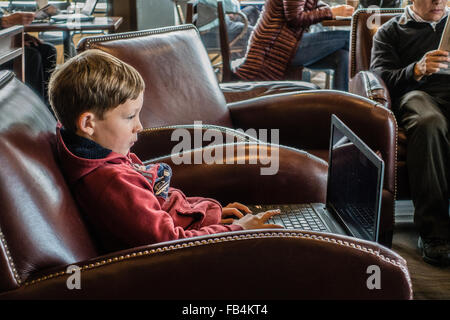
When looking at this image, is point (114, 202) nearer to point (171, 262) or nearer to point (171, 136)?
point (171, 262)

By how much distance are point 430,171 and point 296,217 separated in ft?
2.69

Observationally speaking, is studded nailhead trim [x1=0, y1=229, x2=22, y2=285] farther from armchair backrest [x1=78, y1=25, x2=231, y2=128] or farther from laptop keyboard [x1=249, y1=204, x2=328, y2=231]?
armchair backrest [x1=78, y1=25, x2=231, y2=128]

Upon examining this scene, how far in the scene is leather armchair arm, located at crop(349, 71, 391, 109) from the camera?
1976 mm

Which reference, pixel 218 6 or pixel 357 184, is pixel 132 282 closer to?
pixel 357 184

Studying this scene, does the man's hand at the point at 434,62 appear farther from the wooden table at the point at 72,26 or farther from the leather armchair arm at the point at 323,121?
the wooden table at the point at 72,26

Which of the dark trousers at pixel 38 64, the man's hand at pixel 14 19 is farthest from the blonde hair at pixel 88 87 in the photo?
the dark trousers at pixel 38 64

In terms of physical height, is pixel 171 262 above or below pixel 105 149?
below

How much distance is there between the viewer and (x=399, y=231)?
211 cm

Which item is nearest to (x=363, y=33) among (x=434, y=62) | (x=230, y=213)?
(x=434, y=62)

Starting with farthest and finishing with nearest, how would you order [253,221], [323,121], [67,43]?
1. [67,43]
2. [323,121]
3. [253,221]

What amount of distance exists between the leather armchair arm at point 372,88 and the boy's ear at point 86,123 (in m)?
1.28

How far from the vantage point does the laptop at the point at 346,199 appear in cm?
110

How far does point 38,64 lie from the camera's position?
3.54m

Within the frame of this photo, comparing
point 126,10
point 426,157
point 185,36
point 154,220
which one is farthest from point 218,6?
point 154,220
